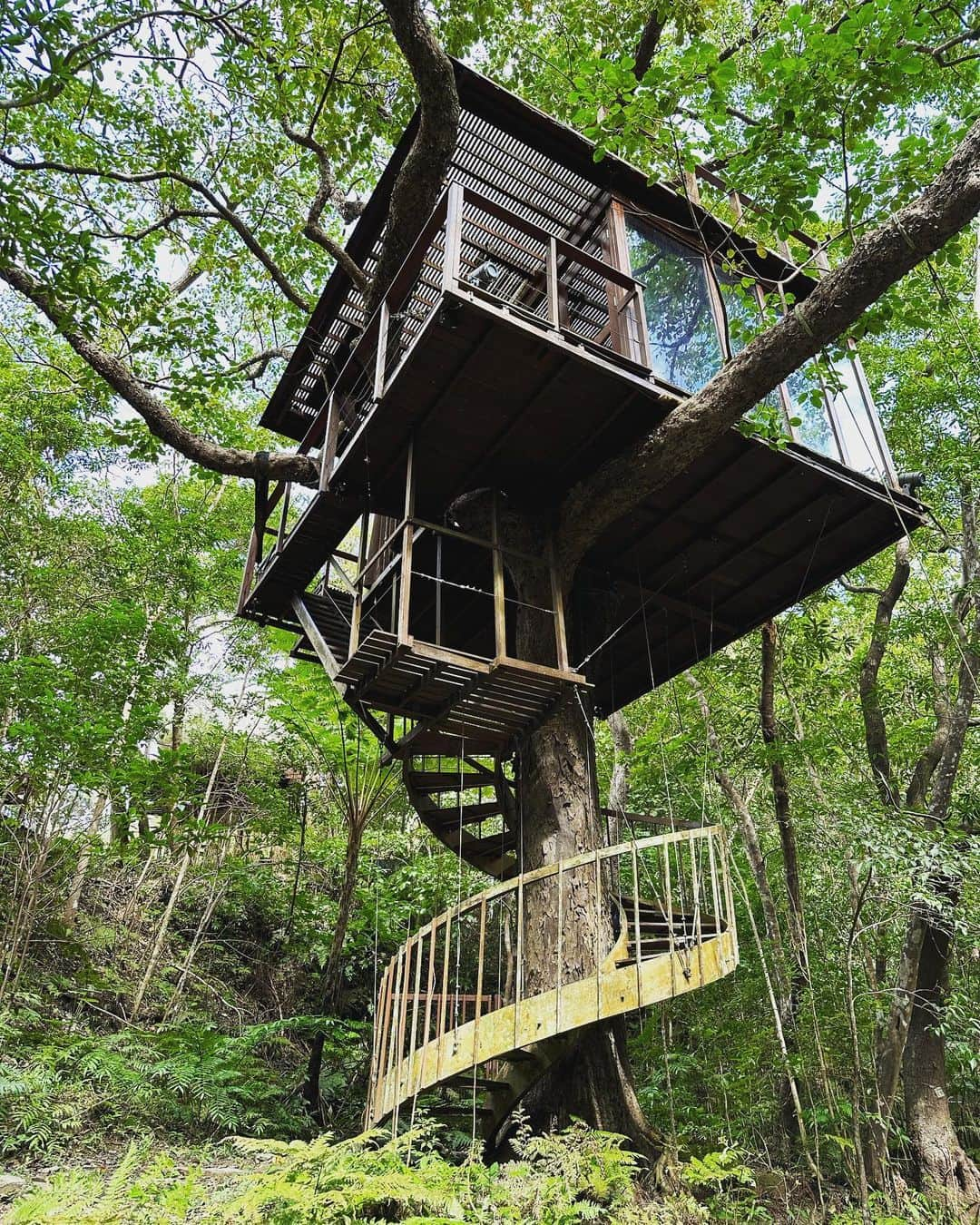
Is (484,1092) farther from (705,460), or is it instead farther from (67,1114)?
(705,460)

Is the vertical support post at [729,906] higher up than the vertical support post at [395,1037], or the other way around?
the vertical support post at [729,906]

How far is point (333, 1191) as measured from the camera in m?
3.81

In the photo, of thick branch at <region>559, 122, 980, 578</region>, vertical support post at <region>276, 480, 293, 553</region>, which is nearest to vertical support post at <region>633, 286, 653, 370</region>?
thick branch at <region>559, 122, 980, 578</region>

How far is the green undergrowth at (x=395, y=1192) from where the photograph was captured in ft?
12.1

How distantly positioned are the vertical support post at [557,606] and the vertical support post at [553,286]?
196 cm

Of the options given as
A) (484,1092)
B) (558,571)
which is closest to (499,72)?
(558,571)

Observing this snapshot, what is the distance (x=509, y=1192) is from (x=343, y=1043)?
5.34 metres

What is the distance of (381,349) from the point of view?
635 centimetres

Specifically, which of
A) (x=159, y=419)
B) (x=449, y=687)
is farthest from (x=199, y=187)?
(x=449, y=687)

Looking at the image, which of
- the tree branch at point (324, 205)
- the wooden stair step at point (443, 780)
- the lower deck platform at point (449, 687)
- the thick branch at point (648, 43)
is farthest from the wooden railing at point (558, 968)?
the thick branch at point (648, 43)

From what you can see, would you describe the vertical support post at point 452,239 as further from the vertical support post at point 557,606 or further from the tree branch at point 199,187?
the tree branch at point 199,187

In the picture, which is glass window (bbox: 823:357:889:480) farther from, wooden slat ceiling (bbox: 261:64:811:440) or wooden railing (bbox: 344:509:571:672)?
wooden railing (bbox: 344:509:571:672)

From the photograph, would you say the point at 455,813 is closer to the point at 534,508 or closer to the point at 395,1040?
the point at 395,1040

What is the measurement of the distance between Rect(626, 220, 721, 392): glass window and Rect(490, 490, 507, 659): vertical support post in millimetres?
1816
